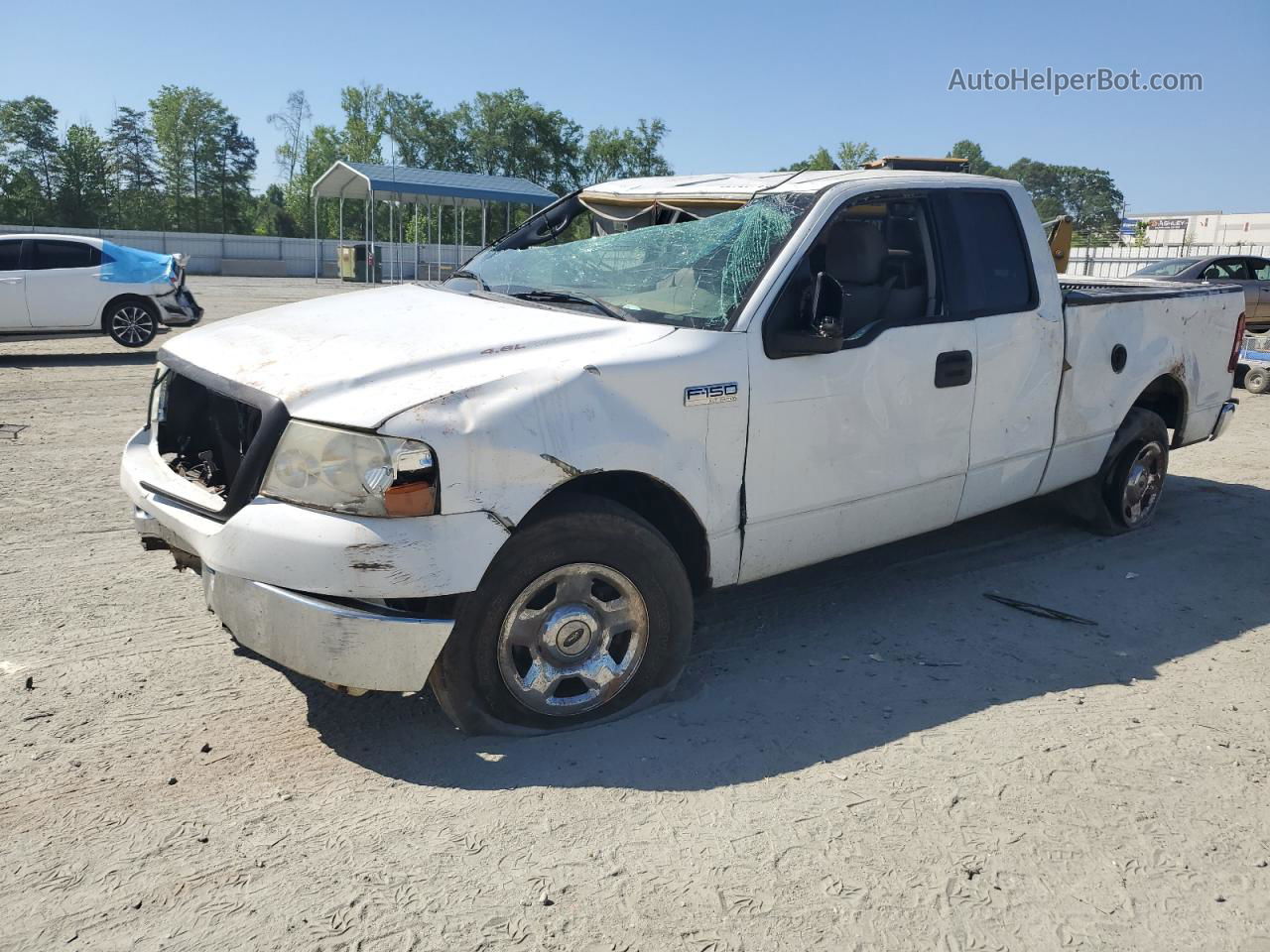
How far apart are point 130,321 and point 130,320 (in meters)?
0.02

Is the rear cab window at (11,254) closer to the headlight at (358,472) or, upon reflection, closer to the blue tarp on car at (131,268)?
the blue tarp on car at (131,268)

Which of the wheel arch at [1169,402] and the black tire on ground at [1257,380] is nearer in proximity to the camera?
the wheel arch at [1169,402]

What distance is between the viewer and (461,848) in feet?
9.19

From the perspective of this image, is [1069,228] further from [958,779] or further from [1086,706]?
[958,779]

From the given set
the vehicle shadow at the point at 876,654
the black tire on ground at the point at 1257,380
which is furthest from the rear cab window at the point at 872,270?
the black tire on ground at the point at 1257,380

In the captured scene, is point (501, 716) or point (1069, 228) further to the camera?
point (1069, 228)

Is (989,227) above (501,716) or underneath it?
above

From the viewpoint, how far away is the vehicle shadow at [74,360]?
12.6 m

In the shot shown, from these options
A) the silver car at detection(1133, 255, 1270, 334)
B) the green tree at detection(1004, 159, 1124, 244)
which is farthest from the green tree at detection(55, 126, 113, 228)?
the green tree at detection(1004, 159, 1124, 244)

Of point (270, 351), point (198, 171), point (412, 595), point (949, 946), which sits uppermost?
point (198, 171)

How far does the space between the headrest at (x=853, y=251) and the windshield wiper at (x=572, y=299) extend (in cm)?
90

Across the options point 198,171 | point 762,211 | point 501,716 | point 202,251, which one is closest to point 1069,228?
point 762,211

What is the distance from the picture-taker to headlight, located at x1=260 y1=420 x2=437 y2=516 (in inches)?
115

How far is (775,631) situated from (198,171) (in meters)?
82.3
